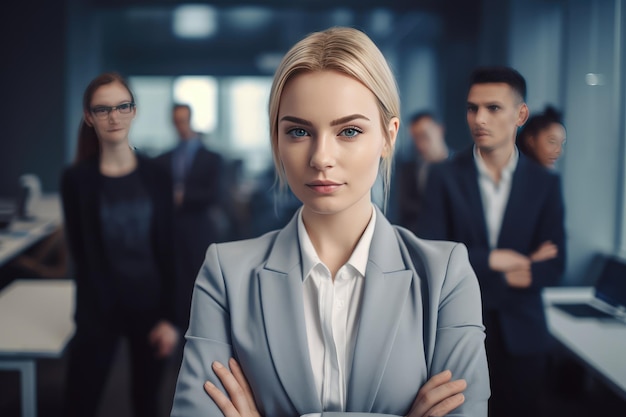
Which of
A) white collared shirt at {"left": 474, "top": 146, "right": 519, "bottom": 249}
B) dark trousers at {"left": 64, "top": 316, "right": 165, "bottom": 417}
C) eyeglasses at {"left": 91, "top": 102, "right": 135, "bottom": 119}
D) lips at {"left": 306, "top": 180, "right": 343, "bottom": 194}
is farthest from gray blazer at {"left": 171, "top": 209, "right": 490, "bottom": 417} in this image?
dark trousers at {"left": 64, "top": 316, "right": 165, "bottom": 417}

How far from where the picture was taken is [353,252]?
916 mm

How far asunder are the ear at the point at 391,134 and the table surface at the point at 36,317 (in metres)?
0.91

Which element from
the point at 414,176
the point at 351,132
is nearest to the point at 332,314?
the point at 351,132

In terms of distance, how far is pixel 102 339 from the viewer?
130cm

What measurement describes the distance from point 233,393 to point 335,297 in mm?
203

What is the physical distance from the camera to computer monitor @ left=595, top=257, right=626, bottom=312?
124cm

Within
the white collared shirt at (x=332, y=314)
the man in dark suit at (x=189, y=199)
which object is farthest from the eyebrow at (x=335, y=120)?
the man in dark suit at (x=189, y=199)

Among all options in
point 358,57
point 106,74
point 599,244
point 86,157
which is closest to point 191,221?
point 86,157

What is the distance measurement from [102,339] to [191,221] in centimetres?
33

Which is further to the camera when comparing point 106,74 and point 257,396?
point 106,74

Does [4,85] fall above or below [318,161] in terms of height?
above

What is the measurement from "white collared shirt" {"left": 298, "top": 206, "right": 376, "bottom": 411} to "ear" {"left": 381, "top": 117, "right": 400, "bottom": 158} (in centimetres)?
10

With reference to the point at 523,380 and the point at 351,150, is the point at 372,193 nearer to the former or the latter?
the point at 351,150

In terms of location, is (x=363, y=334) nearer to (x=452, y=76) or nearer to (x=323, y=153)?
(x=323, y=153)
